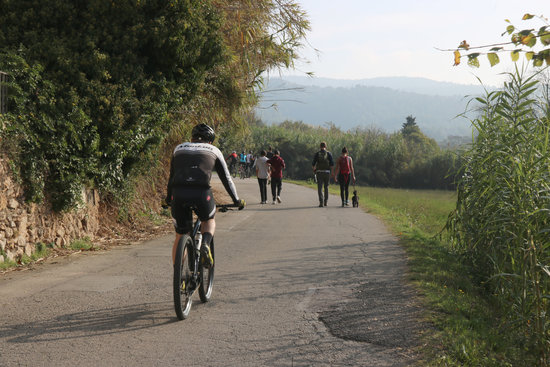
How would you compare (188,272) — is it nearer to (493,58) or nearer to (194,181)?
(194,181)

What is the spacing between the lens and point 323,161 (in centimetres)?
1870

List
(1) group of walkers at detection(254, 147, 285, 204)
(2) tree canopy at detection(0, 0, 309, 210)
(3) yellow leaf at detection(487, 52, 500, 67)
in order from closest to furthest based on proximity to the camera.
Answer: (3) yellow leaf at detection(487, 52, 500, 67) < (2) tree canopy at detection(0, 0, 309, 210) < (1) group of walkers at detection(254, 147, 285, 204)

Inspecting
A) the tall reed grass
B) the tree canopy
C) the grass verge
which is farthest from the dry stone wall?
the tall reed grass

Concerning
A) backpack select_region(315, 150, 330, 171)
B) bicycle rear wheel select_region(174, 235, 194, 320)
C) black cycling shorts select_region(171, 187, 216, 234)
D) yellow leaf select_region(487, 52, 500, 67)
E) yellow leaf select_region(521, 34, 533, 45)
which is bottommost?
bicycle rear wheel select_region(174, 235, 194, 320)

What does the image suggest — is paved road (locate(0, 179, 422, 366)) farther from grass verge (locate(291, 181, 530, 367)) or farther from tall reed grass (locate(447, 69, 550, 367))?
tall reed grass (locate(447, 69, 550, 367))

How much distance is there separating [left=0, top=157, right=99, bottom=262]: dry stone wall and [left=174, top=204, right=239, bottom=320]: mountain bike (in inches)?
139

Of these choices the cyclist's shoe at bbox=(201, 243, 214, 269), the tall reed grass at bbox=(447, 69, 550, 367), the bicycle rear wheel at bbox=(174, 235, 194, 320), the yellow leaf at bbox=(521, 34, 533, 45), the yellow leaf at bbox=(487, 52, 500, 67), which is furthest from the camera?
the tall reed grass at bbox=(447, 69, 550, 367)

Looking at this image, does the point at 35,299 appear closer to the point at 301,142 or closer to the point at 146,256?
the point at 146,256

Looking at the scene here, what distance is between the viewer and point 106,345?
15.5ft

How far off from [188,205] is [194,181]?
0.88 ft

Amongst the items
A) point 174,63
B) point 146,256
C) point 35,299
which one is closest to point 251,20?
point 174,63

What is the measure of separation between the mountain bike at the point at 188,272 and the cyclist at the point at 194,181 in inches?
3.4

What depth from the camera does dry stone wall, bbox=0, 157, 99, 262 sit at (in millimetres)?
7938

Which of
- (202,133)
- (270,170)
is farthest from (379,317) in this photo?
(270,170)
